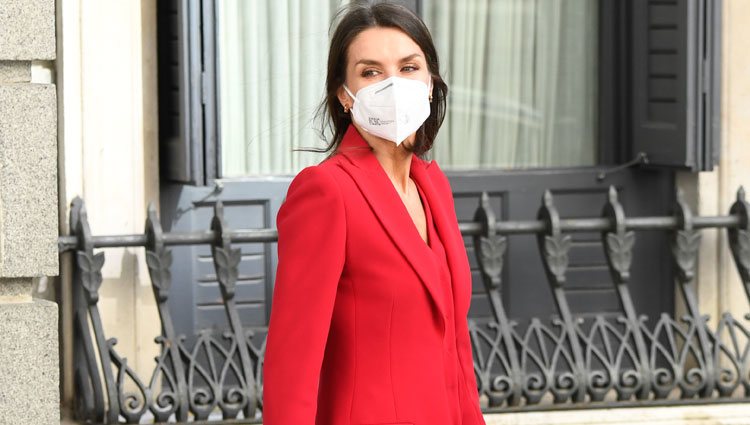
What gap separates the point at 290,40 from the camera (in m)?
7.56

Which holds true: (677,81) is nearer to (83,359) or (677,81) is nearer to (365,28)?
(83,359)

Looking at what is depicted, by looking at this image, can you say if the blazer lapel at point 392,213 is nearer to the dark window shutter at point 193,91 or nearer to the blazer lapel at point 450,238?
the blazer lapel at point 450,238

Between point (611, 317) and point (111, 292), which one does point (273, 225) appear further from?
point (611, 317)

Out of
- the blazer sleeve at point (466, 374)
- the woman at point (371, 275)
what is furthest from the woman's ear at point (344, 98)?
the blazer sleeve at point (466, 374)

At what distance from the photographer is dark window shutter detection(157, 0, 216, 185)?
6715mm

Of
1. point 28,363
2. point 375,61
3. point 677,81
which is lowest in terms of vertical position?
point 28,363

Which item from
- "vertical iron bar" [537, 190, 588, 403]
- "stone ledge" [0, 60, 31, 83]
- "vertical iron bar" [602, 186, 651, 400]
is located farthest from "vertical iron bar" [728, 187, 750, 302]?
"stone ledge" [0, 60, 31, 83]

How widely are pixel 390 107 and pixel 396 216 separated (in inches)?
9.7

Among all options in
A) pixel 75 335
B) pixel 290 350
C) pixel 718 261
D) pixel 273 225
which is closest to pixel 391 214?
pixel 290 350

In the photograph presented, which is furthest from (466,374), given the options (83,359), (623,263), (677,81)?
(677,81)

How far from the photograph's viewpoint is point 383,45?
329cm

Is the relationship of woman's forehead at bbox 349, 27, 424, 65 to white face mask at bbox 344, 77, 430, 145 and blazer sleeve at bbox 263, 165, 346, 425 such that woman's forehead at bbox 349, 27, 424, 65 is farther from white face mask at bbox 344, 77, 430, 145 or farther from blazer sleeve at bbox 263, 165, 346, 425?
blazer sleeve at bbox 263, 165, 346, 425

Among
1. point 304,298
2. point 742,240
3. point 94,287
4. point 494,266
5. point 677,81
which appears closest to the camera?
point 304,298

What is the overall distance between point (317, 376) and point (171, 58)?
13.5ft
